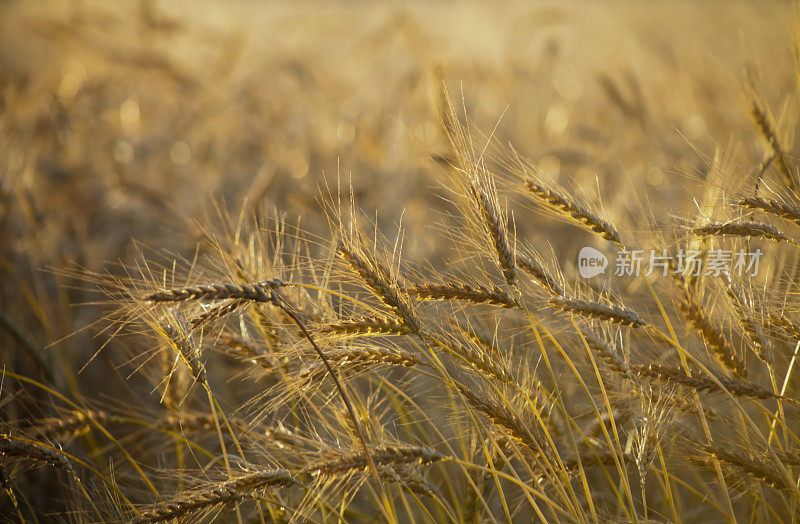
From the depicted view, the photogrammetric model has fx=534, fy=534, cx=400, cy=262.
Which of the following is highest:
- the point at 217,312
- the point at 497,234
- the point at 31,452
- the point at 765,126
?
the point at 765,126

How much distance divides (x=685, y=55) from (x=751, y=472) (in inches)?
270

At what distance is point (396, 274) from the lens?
4.27 feet

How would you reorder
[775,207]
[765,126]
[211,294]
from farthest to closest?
[765,126] < [775,207] < [211,294]

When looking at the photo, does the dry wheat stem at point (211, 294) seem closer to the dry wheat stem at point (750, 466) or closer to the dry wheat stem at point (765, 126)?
the dry wheat stem at point (750, 466)

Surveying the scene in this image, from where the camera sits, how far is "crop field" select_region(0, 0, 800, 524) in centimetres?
129

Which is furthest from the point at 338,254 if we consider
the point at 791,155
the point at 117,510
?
the point at 791,155

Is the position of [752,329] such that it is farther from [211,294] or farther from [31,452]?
[31,452]

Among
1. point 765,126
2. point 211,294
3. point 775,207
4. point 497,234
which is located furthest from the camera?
point 765,126

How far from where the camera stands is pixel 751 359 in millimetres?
2084

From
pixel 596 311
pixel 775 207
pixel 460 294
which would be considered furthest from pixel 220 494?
pixel 775 207

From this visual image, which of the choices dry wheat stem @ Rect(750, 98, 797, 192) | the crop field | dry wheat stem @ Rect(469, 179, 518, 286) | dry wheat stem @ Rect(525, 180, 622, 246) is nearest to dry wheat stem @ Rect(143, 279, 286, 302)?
the crop field

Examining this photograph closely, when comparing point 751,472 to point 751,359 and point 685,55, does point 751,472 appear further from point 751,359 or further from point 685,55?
point 685,55

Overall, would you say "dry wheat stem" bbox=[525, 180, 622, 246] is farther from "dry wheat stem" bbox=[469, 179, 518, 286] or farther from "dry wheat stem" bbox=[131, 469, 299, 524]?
"dry wheat stem" bbox=[131, 469, 299, 524]

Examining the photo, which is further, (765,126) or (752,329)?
(765,126)
